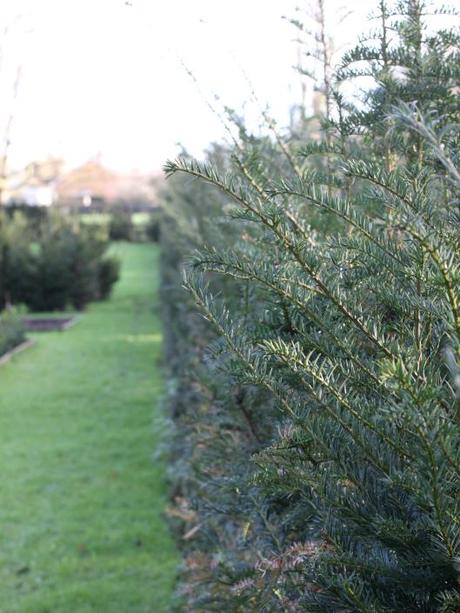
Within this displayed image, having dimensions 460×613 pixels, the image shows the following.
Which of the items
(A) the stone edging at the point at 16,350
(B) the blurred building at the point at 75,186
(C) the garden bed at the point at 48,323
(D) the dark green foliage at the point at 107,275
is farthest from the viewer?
(D) the dark green foliage at the point at 107,275

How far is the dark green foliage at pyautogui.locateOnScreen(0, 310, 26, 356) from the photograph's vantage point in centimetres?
1290

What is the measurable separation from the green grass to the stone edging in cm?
19

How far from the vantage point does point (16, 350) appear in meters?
13.2

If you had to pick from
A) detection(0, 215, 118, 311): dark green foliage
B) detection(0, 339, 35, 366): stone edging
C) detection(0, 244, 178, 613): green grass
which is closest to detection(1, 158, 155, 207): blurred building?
detection(0, 215, 118, 311): dark green foliage

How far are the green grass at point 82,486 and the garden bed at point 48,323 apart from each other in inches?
117

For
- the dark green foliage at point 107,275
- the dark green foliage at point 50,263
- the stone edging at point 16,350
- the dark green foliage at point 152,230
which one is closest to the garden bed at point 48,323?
the dark green foliage at point 50,263

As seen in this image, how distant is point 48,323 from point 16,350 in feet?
12.8

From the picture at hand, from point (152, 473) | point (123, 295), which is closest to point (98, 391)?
point (152, 473)

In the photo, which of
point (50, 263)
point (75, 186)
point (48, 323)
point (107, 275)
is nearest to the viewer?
point (48, 323)

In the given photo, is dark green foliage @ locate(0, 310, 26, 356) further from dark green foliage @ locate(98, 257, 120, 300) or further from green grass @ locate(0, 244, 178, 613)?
dark green foliage @ locate(98, 257, 120, 300)

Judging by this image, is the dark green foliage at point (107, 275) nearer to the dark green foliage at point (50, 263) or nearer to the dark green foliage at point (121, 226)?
the dark green foliage at point (50, 263)

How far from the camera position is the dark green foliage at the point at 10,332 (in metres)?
12.9

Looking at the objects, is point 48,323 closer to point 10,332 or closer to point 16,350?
→ point 10,332

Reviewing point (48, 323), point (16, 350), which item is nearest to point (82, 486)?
point (16, 350)
